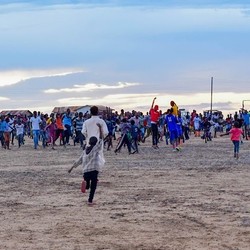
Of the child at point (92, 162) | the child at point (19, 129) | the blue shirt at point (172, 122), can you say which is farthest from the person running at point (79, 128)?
the child at point (92, 162)

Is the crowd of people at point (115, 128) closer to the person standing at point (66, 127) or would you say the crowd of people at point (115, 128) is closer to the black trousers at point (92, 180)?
the person standing at point (66, 127)

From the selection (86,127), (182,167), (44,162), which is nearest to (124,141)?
(44,162)

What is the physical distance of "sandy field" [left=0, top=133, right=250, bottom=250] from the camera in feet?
37.6

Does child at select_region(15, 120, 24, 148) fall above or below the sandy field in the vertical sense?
above

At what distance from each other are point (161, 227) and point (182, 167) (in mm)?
12000

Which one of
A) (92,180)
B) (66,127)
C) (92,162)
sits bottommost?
(92,180)

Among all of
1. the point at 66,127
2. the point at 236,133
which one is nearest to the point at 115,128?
the point at 66,127

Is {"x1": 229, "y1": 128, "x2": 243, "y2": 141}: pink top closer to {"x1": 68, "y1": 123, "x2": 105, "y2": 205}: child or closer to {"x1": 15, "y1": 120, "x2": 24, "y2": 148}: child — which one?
{"x1": 68, "y1": 123, "x2": 105, "y2": 205}: child

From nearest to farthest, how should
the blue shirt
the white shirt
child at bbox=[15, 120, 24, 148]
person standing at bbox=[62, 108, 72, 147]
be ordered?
the white shirt
the blue shirt
person standing at bbox=[62, 108, 72, 147]
child at bbox=[15, 120, 24, 148]

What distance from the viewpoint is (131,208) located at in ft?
48.9

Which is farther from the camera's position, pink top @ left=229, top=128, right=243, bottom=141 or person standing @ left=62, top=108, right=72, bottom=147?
person standing @ left=62, top=108, right=72, bottom=147

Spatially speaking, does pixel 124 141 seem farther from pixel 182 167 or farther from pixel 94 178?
pixel 94 178

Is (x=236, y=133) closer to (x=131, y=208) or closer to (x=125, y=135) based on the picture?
(x=125, y=135)

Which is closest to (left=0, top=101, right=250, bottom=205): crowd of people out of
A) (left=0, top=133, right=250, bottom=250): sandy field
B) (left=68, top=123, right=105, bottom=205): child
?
(left=68, top=123, right=105, bottom=205): child
